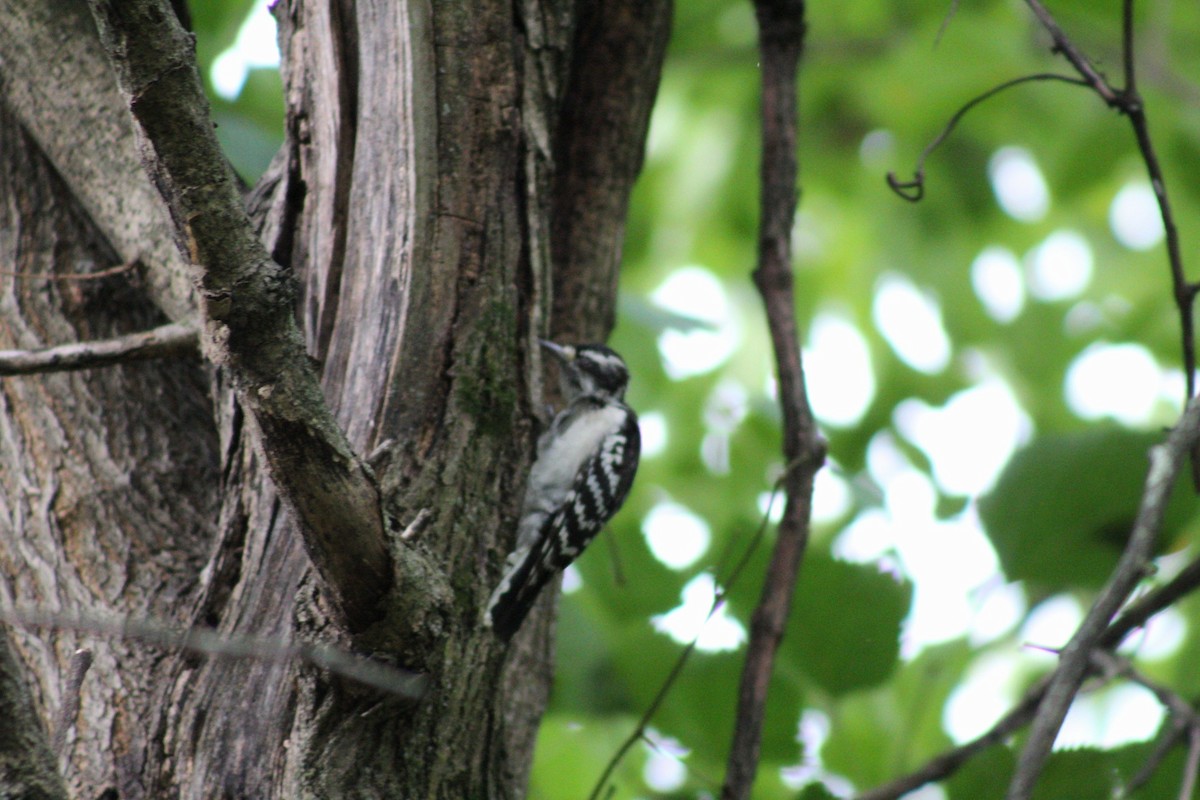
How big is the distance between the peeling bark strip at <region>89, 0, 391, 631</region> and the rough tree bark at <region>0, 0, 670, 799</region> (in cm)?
12

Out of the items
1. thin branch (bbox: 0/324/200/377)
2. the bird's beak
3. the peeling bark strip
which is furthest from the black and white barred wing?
thin branch (bbox: 0/324/200/377)

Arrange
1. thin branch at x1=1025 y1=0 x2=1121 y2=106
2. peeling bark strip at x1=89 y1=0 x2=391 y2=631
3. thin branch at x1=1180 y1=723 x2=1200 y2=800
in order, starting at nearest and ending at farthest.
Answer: peeling bark strip at x1=89 y1=0 x2=391 y2=631 → thin branch at x1=1180 y1=723 x2=1200 y2=800 → thin branch at x1=1025 y1=0 x2=1121 y2=106

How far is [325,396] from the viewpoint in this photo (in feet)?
7.60

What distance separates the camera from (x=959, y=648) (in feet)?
11.6

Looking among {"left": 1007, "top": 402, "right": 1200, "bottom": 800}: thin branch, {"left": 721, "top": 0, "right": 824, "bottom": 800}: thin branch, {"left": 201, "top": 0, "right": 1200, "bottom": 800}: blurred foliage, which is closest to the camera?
{"left": 1007, "top": 402, "right": 1200, "bottom": 800}: thin branch

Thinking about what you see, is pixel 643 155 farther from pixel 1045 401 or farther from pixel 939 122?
pixel 1045 401

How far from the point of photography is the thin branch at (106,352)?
2.31m

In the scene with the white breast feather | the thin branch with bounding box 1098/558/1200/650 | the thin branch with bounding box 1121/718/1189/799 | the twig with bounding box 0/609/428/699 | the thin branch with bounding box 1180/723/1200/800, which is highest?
the white breast feather

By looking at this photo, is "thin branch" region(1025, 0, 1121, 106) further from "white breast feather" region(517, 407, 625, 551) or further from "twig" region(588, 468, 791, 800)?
"white breast feather" region(517, 407, 625, 551)

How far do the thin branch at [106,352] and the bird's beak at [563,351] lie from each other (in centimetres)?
90

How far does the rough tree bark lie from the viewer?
2.10 meters

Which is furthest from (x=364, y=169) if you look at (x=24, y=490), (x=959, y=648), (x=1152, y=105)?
(x=1152, y=105)

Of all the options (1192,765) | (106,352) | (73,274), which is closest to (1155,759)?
(1192,765)

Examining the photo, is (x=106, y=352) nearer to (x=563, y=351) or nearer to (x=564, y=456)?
(x=563, y=351)
